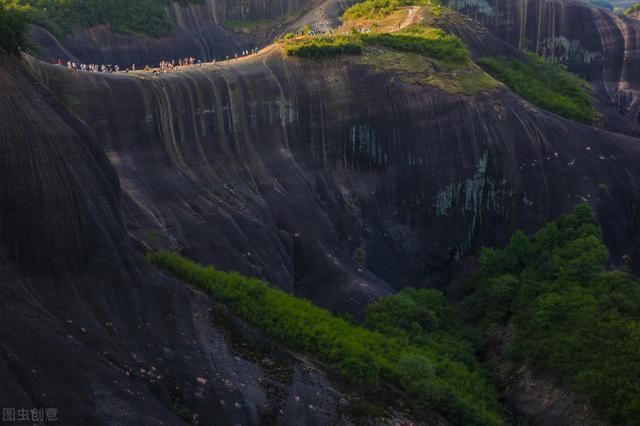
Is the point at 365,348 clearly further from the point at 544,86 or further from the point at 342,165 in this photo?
the point at 544,86

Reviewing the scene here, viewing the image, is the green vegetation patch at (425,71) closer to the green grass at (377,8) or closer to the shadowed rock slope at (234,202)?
the shadowed rock slope at (234,202)

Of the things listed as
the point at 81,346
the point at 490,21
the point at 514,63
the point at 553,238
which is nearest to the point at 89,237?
the point at 81,346

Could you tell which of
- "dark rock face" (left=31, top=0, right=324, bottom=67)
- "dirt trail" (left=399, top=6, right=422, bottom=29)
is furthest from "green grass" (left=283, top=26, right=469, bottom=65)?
"dark rock face" (left=31, top=0, right=324, bottom=67)

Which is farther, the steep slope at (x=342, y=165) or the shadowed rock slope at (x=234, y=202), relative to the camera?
the steep slope at (x=342, y=165)

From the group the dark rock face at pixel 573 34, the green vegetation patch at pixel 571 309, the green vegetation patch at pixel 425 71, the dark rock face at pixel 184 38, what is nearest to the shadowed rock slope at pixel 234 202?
the green vegetation patch at pixel 425 71

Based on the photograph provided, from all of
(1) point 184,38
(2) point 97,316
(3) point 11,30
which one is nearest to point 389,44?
(3) point 11,30

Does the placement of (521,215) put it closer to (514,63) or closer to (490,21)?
(514,63)
